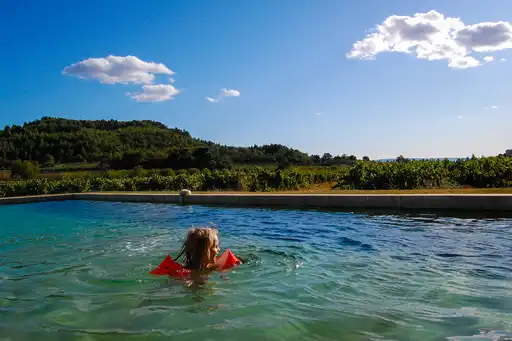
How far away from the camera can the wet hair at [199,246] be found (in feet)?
15.0

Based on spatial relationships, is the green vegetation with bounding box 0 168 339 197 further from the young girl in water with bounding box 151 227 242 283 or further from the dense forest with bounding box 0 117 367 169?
the dense forest with bounding box 0 117 367 169

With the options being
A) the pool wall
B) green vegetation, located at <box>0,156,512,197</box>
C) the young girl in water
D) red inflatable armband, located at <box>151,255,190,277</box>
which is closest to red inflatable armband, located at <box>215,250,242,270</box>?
the young girl in water

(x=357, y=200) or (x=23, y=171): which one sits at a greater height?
(x=23, y=171)

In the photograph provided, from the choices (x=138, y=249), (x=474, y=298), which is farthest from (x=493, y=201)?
(x=138, y=249)

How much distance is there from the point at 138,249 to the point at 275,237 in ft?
8.01

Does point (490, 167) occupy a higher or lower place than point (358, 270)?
higher

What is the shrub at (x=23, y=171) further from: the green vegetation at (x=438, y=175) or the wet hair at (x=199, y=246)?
the wet hair at (x=199, y=246)

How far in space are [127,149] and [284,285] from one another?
66133mm

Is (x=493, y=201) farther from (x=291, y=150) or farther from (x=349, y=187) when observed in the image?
(x=291, y=150)

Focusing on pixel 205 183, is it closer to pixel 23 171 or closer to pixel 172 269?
pixel 172 269

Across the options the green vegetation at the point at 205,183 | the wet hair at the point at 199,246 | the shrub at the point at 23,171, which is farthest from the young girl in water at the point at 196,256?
the shrub at the point at 23,171

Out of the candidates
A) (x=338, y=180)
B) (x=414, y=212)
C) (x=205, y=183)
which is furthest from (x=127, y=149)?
(x=414, y=212)

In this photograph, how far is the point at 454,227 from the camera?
773 centimetres

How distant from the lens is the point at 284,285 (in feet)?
15.8
